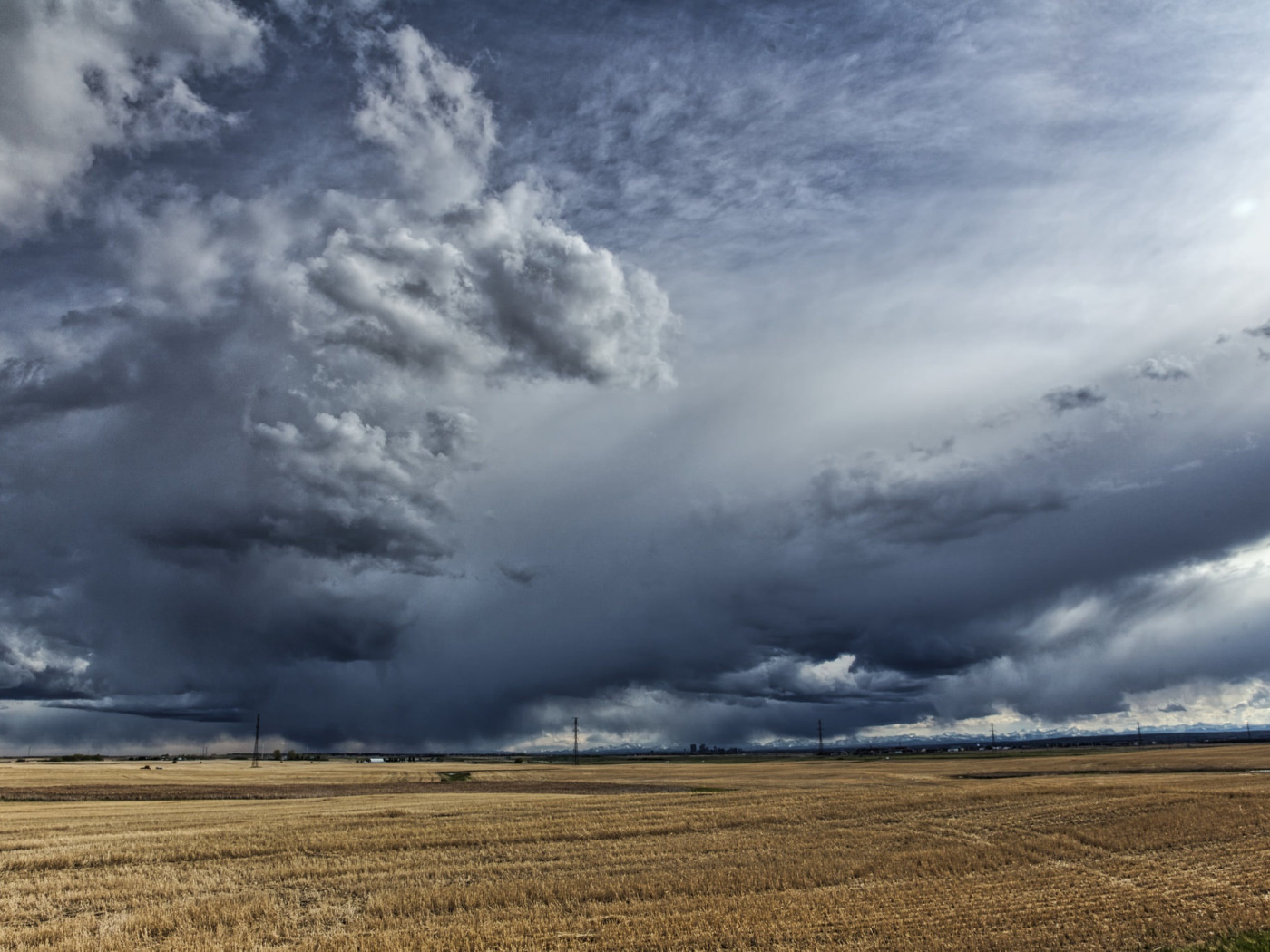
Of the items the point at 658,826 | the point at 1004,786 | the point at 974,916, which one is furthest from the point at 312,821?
the point at 1004,786

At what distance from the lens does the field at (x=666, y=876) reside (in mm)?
19938

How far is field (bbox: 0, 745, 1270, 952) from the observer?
65.4 feet

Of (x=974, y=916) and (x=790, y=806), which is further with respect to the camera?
(x=790, y=806)

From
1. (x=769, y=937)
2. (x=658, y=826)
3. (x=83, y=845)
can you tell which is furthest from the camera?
(x=658, y=826)

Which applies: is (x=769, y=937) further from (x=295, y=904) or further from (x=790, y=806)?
(x=790, y=806)

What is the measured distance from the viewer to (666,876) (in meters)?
26.2

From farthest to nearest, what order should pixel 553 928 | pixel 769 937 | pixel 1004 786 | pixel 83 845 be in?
pixel 1004 786 < pixel 83 845 < pixel 553 928 < pixel 769 937

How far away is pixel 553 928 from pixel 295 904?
859 centimetres

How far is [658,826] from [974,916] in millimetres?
19067

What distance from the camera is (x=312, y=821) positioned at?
141 ft

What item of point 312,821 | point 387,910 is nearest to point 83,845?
point 312,821

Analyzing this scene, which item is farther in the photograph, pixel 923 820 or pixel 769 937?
pixel 923 820

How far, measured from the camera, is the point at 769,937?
62.7ft

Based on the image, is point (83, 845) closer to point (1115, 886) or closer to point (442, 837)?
point (442, 837)
